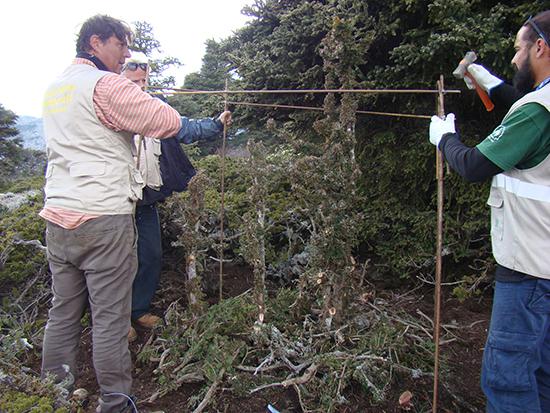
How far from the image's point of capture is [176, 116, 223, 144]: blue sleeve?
9.25ft

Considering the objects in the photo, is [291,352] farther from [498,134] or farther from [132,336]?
[498,134]

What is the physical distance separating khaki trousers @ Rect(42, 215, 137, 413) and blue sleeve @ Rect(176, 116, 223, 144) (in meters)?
0.80

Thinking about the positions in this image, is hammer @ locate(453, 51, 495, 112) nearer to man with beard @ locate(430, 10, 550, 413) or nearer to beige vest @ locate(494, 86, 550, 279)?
man with beard @ locate(430, 10, 550, 413)

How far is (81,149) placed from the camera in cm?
209

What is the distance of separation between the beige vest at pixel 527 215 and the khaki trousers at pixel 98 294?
183 centimetres

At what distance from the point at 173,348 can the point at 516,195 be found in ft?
7.34

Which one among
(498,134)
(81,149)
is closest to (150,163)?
(81,149)

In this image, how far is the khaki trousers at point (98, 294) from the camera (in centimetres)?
212

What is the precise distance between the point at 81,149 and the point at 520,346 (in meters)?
2.21

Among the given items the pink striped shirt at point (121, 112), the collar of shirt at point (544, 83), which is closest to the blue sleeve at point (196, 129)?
the pink striped shirt at point (121, 112)

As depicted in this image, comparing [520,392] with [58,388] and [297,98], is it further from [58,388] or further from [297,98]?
[297,98]

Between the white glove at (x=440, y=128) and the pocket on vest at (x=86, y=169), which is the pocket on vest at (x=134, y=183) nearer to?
the pocket on vest at (x=86, y=169)

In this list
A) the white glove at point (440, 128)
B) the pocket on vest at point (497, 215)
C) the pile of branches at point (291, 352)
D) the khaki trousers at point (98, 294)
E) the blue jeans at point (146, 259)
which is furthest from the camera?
the blue jeans at point (146, 259)

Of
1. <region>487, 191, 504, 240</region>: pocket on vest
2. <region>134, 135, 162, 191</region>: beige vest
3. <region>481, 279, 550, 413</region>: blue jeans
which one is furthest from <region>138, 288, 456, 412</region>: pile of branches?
<region>487, 191, 504, 240</region>: pocket on vest
